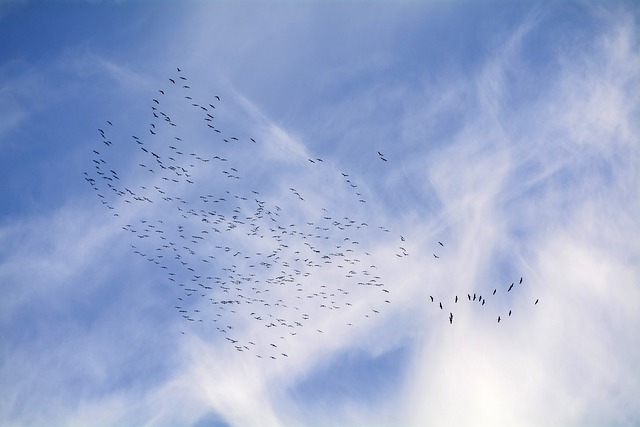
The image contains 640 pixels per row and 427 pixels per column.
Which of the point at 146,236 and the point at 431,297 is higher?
the point at 146,236

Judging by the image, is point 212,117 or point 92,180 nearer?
point 212,117

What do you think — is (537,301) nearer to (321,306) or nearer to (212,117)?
(321,306)

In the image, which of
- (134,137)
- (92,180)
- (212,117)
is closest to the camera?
(212,117)

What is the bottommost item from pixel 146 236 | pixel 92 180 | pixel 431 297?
pixel 431 297

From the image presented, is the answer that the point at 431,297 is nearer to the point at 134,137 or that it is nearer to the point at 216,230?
the point at 216,230

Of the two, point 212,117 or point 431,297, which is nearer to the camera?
point 212,117

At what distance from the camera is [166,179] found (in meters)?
43.1

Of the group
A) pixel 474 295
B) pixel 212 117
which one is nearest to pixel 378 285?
pixel 474 295

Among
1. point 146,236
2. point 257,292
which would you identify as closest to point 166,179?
point 146,236

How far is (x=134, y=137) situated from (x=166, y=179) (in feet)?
16.2

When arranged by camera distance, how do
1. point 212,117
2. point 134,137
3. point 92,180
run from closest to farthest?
point 212,117, point 134,137, point 92,180

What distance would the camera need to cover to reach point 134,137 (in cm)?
4384

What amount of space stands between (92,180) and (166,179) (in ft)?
33.9

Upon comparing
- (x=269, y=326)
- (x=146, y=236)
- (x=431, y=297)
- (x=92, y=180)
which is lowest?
(x=269, y=326)
